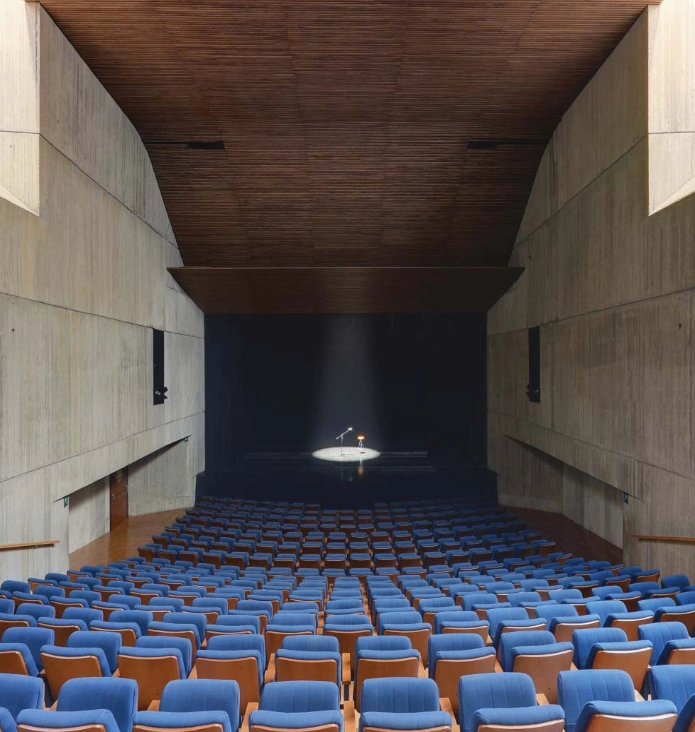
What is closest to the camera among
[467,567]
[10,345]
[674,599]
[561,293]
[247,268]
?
[674,599]

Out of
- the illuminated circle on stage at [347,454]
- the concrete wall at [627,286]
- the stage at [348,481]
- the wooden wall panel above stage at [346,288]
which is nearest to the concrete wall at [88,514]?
the stage at [348,481]

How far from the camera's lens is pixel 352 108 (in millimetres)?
15570

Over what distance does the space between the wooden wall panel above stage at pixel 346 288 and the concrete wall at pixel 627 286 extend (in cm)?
313

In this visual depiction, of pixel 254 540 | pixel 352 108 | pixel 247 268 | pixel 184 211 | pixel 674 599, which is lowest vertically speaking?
pixel 254 540

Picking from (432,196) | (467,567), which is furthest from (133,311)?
(467,567)

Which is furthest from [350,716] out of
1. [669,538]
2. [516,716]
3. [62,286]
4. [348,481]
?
[348,481]

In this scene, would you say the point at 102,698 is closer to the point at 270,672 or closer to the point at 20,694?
the point at 20,694

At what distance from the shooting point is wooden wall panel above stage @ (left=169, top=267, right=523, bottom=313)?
65.9 ft

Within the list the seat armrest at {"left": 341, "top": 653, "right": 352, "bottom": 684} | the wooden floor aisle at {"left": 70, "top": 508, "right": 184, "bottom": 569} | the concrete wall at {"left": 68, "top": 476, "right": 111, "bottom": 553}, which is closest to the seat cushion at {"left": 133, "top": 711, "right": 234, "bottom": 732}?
the seat armrest at {"left": 341, "top": 653, "right": 352, "bottom": 684}

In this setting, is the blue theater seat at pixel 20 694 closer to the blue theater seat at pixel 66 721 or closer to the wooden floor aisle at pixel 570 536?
the blue theater seat at pixel 66 721

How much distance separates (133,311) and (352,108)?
7.06 m

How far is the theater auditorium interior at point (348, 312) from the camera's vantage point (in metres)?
5.30

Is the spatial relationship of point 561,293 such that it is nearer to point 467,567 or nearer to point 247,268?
point 467,567

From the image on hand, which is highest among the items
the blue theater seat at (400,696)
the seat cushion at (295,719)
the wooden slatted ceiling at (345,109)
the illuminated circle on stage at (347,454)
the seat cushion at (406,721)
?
the wooden slatted ceiling at (345,109)
